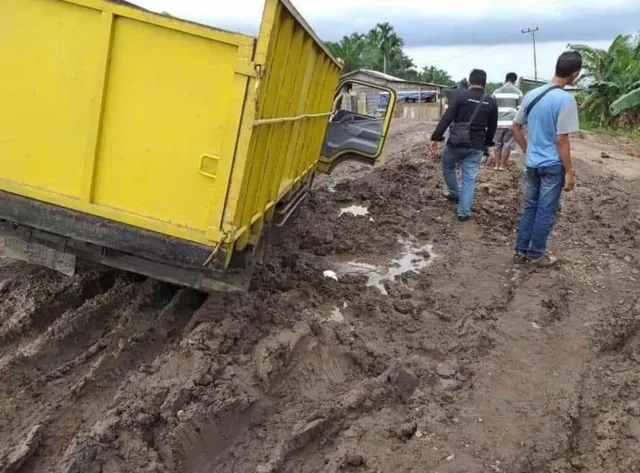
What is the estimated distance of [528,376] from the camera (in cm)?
443

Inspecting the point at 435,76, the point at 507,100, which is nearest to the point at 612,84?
the point at 507,100

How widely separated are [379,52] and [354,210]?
54.2 metres

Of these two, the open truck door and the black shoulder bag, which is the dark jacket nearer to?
the black shoulder bag

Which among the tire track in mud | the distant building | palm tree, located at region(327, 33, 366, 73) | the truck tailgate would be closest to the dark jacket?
the tire track in mud

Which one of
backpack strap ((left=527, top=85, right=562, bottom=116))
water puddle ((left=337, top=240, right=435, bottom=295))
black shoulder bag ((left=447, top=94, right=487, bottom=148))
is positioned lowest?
water puddle ((left=337, top=240, right=435, bottom=295))

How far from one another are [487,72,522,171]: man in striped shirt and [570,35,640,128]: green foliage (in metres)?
12.2

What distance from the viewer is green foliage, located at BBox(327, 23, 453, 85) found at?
53.7 meters

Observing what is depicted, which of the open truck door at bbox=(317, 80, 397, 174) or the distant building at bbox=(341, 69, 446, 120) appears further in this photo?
the distant building at bbox=(341, 69, 446, 120)

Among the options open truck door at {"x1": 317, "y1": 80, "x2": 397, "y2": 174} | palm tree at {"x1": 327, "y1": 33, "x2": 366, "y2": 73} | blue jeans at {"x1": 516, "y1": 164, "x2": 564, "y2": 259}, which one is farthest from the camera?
palm tree at {"x1": 327, "y1": 33, "x2": 366, "y2": 73}

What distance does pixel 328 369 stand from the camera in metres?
4.31

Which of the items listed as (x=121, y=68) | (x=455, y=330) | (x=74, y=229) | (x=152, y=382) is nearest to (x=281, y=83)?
(x=121, y=68)

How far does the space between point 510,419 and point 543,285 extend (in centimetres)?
255

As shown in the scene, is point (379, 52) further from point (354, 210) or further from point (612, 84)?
point (354, 210)

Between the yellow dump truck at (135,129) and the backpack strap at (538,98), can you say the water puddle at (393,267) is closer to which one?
the backpack strap at (538,98)
